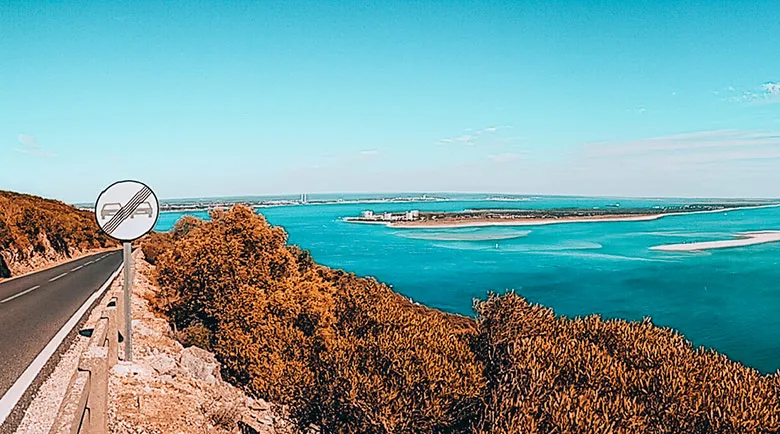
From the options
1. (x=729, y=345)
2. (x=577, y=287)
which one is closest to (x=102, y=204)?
(x=729, y=345)

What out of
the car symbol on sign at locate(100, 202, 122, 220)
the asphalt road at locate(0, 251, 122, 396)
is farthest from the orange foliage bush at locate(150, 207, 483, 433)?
the car symbol on sign at locate(100, 202, 122, 220)

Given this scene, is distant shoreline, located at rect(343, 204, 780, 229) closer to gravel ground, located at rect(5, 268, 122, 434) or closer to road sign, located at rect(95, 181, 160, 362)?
gravel ground, located at rect(5, 268, 122, 434)

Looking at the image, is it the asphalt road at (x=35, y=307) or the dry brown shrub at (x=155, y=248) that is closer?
the asphalt road at (x=35, y=307)

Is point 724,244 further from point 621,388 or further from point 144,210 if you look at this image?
point 144,210

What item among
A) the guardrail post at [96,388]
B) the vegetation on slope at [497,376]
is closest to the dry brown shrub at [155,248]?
the vegetation on slope at [497,376]

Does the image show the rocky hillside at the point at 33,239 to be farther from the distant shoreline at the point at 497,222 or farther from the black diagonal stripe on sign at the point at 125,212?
the distant shoreline at the point at 497,222

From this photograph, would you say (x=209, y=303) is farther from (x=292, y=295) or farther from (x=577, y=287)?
(x=577, y=287)
